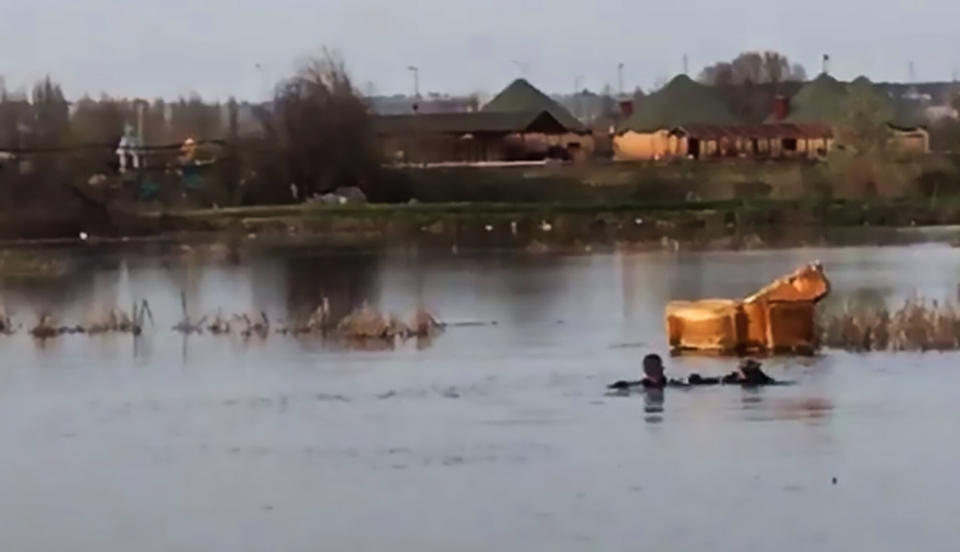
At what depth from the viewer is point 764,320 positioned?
3925cm

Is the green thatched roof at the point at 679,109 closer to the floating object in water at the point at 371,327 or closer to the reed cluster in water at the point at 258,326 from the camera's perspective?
the reed cluster in water at the point at 258,326

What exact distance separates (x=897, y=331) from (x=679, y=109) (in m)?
90.7

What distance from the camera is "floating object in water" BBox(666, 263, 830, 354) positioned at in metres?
38.4

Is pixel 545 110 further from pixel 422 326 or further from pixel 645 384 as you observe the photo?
pixel 645 384

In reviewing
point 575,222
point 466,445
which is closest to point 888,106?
point 575,222

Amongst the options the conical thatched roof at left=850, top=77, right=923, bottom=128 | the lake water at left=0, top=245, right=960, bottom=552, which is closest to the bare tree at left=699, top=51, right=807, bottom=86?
the conical thatched roof at left=850, top=77, right=923, bottom=128

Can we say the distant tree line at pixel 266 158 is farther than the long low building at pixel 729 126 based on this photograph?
No

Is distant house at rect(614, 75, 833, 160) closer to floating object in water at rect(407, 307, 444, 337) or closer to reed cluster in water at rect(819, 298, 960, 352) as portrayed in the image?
floating object in water at rect(407, 307, 444, 337)

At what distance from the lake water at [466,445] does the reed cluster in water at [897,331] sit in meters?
0.28

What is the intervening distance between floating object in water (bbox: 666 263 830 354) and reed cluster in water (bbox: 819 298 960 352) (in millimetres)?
467

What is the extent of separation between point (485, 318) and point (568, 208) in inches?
1655

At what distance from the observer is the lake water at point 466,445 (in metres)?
24.0

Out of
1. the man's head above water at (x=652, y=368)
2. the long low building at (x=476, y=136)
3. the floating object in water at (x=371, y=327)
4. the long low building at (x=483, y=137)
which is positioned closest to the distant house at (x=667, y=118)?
the long low building at (x=483, y=137)

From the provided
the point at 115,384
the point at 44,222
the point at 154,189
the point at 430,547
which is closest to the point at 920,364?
the point at 115,384
